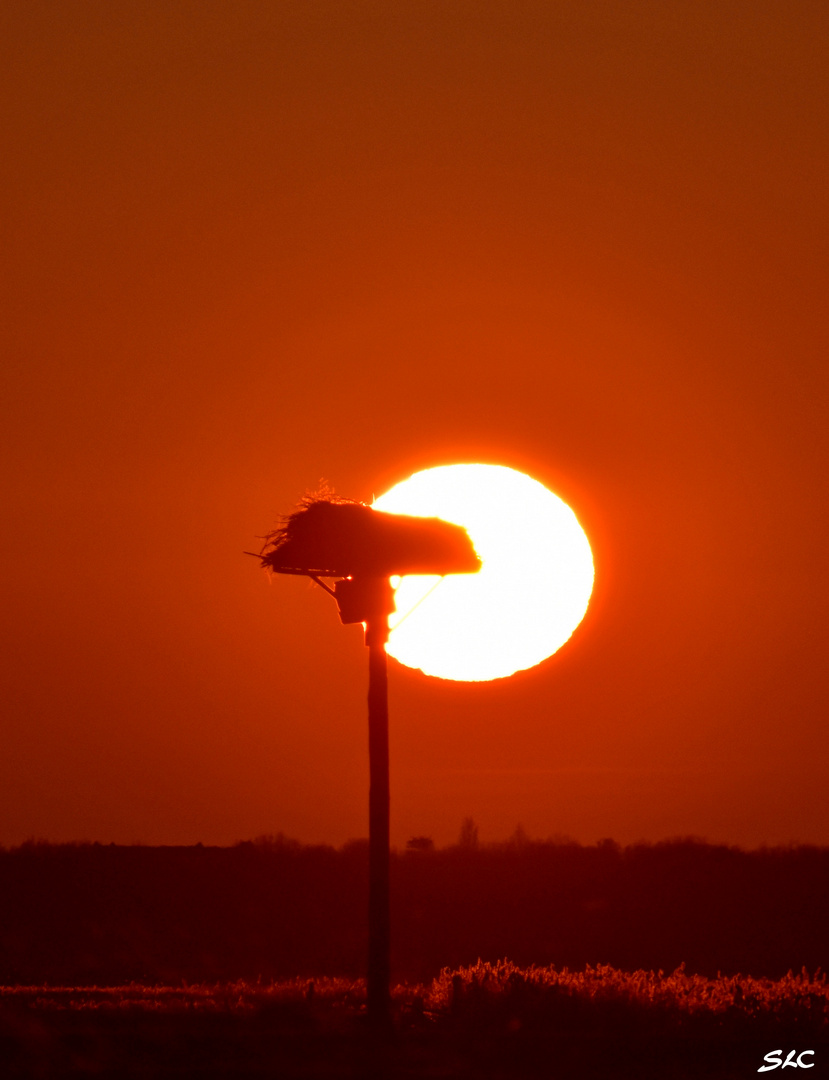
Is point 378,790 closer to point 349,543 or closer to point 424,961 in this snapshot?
point 349,543

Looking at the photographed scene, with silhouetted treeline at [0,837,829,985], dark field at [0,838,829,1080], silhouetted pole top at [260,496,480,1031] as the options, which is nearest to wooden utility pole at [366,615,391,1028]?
silhouetted pole top at [260,496,480,1031]

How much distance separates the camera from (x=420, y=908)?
208 ft

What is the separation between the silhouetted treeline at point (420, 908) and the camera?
52.8 meters

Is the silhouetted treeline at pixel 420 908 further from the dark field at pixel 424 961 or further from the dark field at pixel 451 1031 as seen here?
the dark field at pixel 451 1031

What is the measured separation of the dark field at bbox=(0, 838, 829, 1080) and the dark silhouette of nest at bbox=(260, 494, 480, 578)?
6.11 metres

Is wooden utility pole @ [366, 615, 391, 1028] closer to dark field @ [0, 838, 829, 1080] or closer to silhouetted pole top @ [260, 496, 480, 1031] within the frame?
silhouetted pole top @ [260, 496, 480, 1031]

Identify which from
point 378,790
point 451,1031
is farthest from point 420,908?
point 451,1031

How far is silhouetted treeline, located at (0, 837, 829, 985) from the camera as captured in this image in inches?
2080

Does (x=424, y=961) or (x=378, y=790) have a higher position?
(x=378, y=790)

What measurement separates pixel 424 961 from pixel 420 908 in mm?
14222

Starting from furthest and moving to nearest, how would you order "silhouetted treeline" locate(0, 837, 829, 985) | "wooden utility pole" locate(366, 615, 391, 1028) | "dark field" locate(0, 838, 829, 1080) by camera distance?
1. "silhouetted treeline" locate(0, 837, 829, 985)
2. "wooden utility pole" locate(366, 615, 391, 1028)
3. "dark field" locate(0, 838, 829, 1080)

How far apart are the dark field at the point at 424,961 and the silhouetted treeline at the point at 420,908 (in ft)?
0.49

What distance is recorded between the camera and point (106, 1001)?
76.9 ft

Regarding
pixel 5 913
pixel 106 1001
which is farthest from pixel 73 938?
pixel 106 1001
